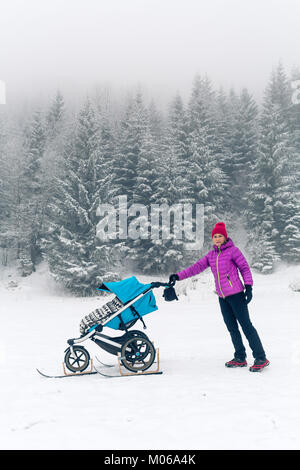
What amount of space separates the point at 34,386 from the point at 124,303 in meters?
1.55

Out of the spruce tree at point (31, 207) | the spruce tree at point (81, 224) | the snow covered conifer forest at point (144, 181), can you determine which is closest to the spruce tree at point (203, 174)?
the snow covered conifer forest at point (144, 181)

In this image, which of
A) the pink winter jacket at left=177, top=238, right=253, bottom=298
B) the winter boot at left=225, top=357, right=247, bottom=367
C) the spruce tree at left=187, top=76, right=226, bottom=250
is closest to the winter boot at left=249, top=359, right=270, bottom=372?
the winter boot at left=225, top=357, right=247, bottom=367

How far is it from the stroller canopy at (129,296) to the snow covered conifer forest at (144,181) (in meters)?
14.3

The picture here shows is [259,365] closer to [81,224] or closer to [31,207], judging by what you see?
[81,224]

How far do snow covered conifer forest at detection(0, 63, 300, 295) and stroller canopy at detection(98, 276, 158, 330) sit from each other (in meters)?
14.3

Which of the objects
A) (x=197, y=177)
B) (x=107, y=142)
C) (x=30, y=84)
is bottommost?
(x=197, y=177)

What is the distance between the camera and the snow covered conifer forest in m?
20.9

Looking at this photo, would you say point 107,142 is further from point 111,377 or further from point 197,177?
point 111,377

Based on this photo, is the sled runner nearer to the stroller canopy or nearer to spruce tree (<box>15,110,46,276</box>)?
the stroller canopy

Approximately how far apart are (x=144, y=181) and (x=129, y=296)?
19475mm

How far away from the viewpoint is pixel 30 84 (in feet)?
207

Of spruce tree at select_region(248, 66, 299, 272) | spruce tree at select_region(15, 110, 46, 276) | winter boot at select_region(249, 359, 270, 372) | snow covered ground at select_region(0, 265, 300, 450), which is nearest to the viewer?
snow covered ground at select_region(0, 265, 300, 450)

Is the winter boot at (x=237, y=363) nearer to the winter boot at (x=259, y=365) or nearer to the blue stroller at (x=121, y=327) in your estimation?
the winter boot at (x=259, y=365)
